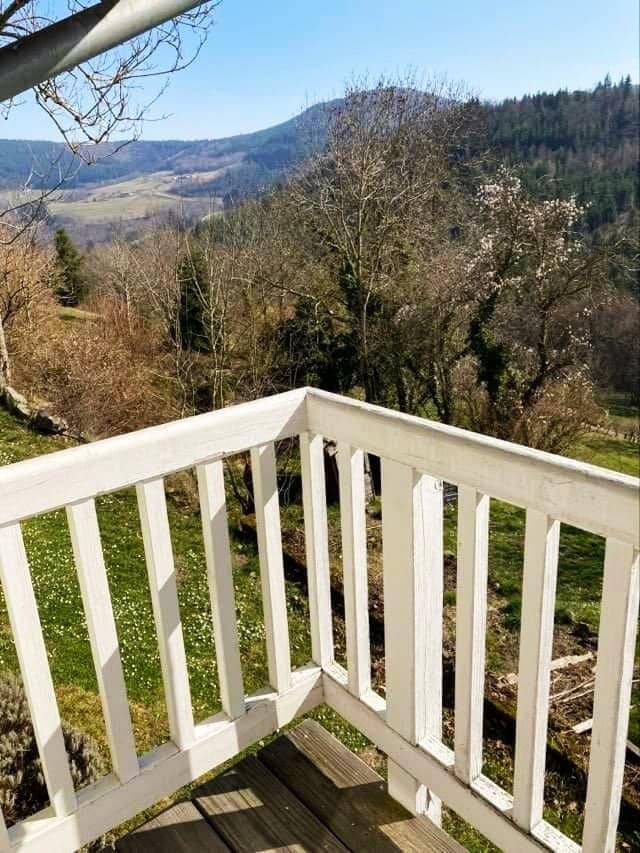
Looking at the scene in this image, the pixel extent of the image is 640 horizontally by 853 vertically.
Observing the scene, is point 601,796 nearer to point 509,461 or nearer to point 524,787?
point 524,787

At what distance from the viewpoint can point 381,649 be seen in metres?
5.51

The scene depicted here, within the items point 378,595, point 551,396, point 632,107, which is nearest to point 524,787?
point 378,595

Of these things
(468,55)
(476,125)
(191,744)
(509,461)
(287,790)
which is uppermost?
(468,55)

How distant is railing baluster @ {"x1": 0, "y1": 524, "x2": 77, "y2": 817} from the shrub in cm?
77

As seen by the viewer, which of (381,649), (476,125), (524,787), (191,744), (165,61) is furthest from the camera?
(476,125)

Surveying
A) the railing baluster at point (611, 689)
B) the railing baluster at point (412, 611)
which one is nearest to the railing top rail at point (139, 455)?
the railing baluster at point (412, 611)

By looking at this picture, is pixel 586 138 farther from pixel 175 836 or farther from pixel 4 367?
pixel 175 836

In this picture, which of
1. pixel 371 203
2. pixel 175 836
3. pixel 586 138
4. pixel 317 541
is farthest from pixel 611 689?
pixel 586 138

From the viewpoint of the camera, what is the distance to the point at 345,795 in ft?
4.25

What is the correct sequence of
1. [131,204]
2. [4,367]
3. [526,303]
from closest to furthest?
1. [4,367]
2. [526,303]
3. [131,204]

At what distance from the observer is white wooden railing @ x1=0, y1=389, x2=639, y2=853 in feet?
2.84

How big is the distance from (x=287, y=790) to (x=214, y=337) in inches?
370

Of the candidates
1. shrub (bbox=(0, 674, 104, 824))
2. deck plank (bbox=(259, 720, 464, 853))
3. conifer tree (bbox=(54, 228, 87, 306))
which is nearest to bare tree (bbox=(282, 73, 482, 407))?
conifer tree (bbox=(54, 228, 87, 306))

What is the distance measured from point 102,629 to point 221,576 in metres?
0.24
